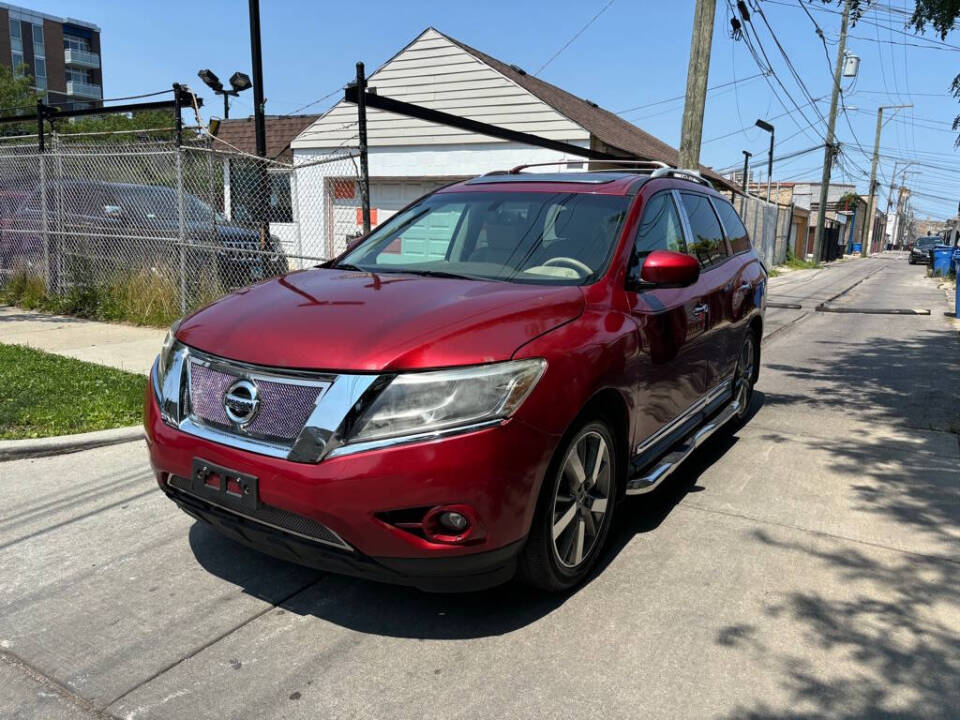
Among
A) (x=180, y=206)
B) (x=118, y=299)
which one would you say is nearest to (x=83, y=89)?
(x=118, y=299)

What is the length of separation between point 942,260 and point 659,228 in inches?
1125

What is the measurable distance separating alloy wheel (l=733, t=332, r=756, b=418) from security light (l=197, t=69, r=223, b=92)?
30.8 ft

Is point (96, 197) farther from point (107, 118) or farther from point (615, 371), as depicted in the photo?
point (107, 118)

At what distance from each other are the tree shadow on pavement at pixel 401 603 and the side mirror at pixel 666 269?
136cm

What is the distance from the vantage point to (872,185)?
74375 millimetres

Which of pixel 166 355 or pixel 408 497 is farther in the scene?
pixel 166 355

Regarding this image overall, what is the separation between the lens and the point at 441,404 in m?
2.64

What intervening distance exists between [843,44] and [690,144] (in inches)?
1150

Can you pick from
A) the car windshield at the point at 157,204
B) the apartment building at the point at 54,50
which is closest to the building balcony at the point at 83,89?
the apartment building at the point at 54,50

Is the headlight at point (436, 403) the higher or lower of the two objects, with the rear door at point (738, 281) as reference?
lower

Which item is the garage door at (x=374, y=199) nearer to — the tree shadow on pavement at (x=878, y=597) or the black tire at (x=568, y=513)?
the tree shadow on pavement at (x=878, y=597)

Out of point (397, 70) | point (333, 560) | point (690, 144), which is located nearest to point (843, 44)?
point (397, 70)

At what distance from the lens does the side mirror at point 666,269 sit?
142 inches

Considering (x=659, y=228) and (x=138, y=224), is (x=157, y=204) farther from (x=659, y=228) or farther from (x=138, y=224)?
(x=659, y=228)
